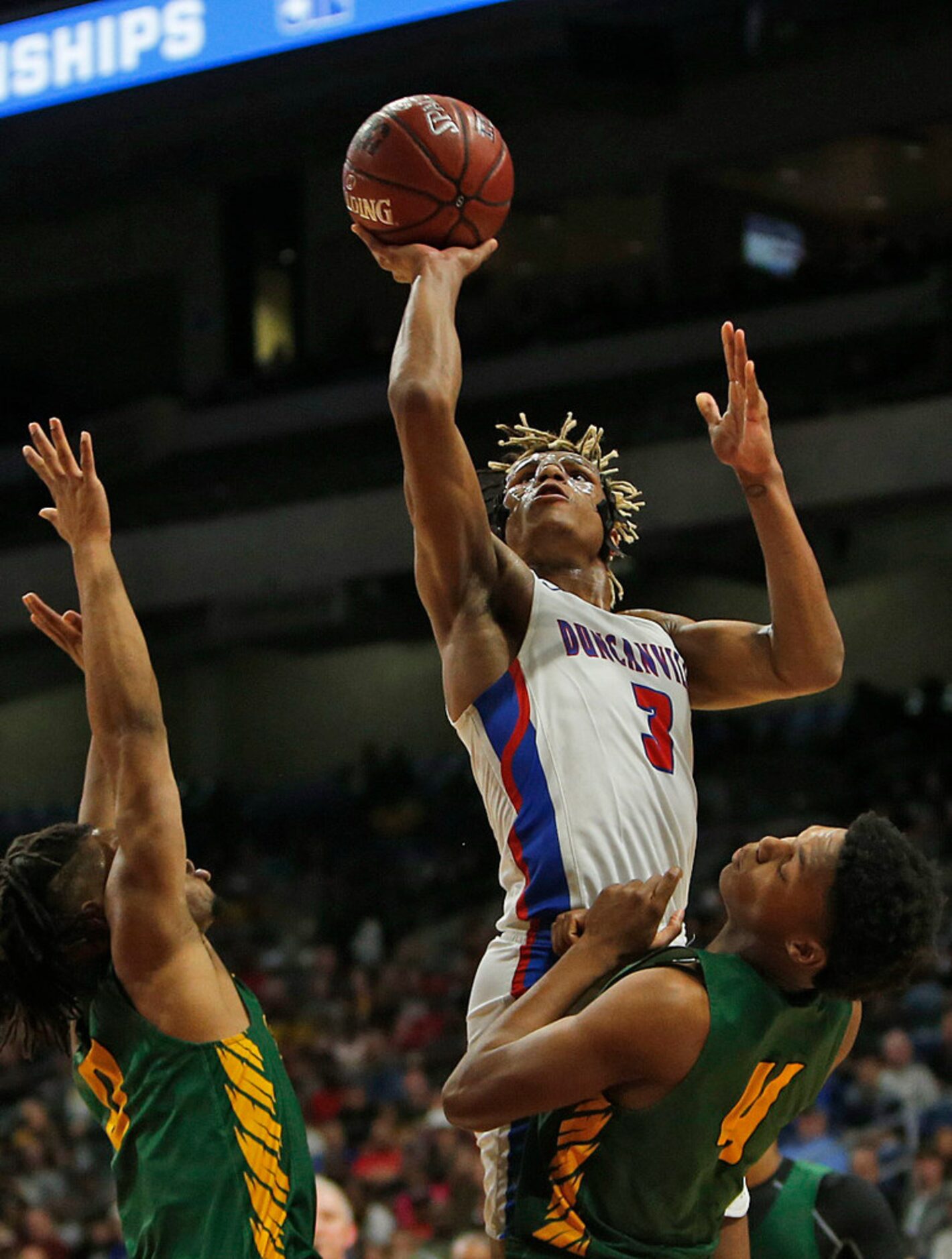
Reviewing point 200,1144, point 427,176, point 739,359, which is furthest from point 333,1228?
point 427,176

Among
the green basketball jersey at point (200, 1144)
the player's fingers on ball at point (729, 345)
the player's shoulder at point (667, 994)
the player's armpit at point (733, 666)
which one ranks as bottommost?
the green basketball jersey at point (200, 1144)

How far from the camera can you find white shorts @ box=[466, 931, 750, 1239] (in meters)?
3.16

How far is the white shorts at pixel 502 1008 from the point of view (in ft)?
10.4

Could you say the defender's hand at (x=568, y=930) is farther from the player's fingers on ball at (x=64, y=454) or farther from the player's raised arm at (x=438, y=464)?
the player's fingers on ball at (x=64, y=454)

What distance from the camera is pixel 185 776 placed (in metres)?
19.1

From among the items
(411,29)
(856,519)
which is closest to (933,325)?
(856,519)

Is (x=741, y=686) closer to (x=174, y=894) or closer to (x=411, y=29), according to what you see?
(x=174, y=894)

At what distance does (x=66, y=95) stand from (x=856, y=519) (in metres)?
7.40

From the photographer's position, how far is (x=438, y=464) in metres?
3.32

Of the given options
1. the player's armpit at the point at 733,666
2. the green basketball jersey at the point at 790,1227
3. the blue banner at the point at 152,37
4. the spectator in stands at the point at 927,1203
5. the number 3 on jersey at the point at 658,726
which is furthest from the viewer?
the blue banner at the point at 152,37

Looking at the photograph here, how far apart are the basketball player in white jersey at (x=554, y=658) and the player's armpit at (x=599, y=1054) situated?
1.16 ft

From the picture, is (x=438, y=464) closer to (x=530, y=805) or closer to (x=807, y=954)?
(x=530, y=805)

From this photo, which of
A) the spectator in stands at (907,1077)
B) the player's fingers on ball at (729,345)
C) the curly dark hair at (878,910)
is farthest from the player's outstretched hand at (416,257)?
the spectator in stands at (907,1077)

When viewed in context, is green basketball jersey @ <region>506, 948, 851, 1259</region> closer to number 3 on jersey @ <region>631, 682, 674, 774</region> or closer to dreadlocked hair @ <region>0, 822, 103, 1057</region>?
number 3 on jersey @ <region>631, 682, 674, 774</region>
